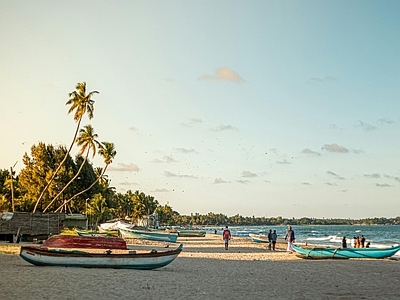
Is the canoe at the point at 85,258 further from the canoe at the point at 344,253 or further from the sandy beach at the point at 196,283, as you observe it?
the canoe at the point at 344,253

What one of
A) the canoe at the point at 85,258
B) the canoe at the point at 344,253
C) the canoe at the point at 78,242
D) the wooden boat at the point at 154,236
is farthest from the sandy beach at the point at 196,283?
the wooden boat at the point at 154,236

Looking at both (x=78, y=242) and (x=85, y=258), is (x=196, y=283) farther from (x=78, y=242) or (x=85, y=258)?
(x=78, y=242)

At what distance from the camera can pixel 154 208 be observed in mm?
153500

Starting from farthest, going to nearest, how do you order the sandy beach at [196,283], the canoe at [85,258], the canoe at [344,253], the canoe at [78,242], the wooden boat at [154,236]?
the wooden boat at [154,236]
the canoe at [344,253]
the canoe at [78,242]
the canoe at [85,258]
the sandy beach at [196,283]

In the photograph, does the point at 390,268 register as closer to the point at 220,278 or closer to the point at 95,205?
the point at 220,278

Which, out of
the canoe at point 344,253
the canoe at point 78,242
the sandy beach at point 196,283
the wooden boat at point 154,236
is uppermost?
the canoe at point 78,242

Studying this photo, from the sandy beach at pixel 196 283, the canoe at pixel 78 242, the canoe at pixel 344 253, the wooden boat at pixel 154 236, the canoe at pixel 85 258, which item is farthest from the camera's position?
the wooden boat at pixel 154 236

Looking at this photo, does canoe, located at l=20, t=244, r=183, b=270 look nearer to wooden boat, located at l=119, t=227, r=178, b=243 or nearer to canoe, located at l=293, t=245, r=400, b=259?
canoe, located at l=293, t=245, r=400, b=259

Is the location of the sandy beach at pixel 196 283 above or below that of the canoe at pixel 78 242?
below

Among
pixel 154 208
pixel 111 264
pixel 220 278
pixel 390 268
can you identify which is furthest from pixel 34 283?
pixel 154 208

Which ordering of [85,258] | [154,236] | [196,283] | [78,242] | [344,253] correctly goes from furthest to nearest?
[154,236]
[344,253]
[78,242]
[85,258]
[196,283]

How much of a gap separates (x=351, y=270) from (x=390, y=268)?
106 inches

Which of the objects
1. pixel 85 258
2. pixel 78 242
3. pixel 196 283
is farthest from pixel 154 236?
pixel 196 283

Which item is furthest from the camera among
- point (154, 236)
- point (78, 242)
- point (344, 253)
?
point (154, 236)
